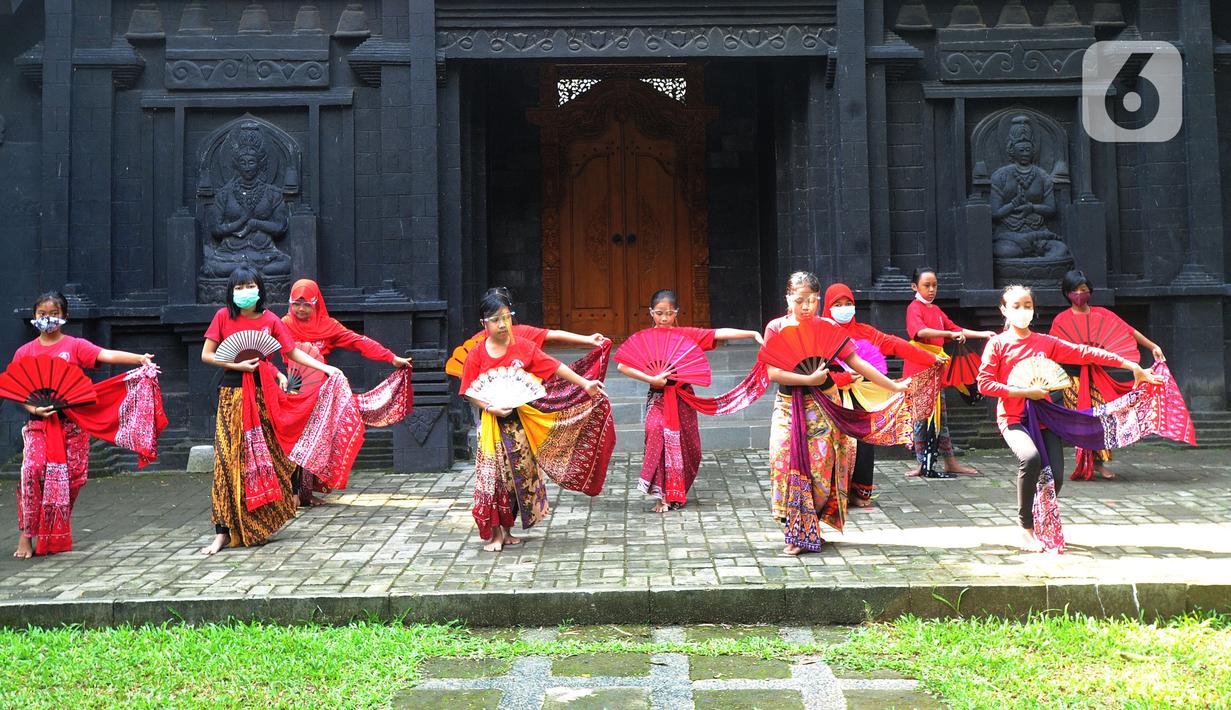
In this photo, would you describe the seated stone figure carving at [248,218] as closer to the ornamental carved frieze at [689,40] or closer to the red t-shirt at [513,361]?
the ornamental carved frieze at [689,40]

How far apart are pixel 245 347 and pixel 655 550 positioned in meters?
3.05

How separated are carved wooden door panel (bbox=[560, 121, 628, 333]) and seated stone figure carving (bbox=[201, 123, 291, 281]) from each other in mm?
4864

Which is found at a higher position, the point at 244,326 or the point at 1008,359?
the point at 244,326

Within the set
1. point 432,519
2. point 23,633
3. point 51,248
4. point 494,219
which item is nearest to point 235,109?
point 51,248

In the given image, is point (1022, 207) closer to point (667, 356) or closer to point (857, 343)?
point (857, 343)

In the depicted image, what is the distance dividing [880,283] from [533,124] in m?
6.00

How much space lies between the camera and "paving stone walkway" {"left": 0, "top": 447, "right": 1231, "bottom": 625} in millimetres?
5598

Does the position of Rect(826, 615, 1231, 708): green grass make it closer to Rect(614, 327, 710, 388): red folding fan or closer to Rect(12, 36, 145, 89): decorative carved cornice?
Rect(614, 327, 710, 388): red folding fan

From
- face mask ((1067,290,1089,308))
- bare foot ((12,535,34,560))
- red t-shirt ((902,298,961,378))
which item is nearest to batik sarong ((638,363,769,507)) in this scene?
red t-shirt ((902,298,961,378))

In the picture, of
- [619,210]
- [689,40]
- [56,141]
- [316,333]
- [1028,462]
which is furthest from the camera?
[619,210]

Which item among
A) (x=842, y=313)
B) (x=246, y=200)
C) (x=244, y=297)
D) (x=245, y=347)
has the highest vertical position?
(x=246, y=200)

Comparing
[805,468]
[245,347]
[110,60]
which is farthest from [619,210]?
[805,468]

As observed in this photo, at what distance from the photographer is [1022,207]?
36.5 ft

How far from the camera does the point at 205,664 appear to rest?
15.8 feet
